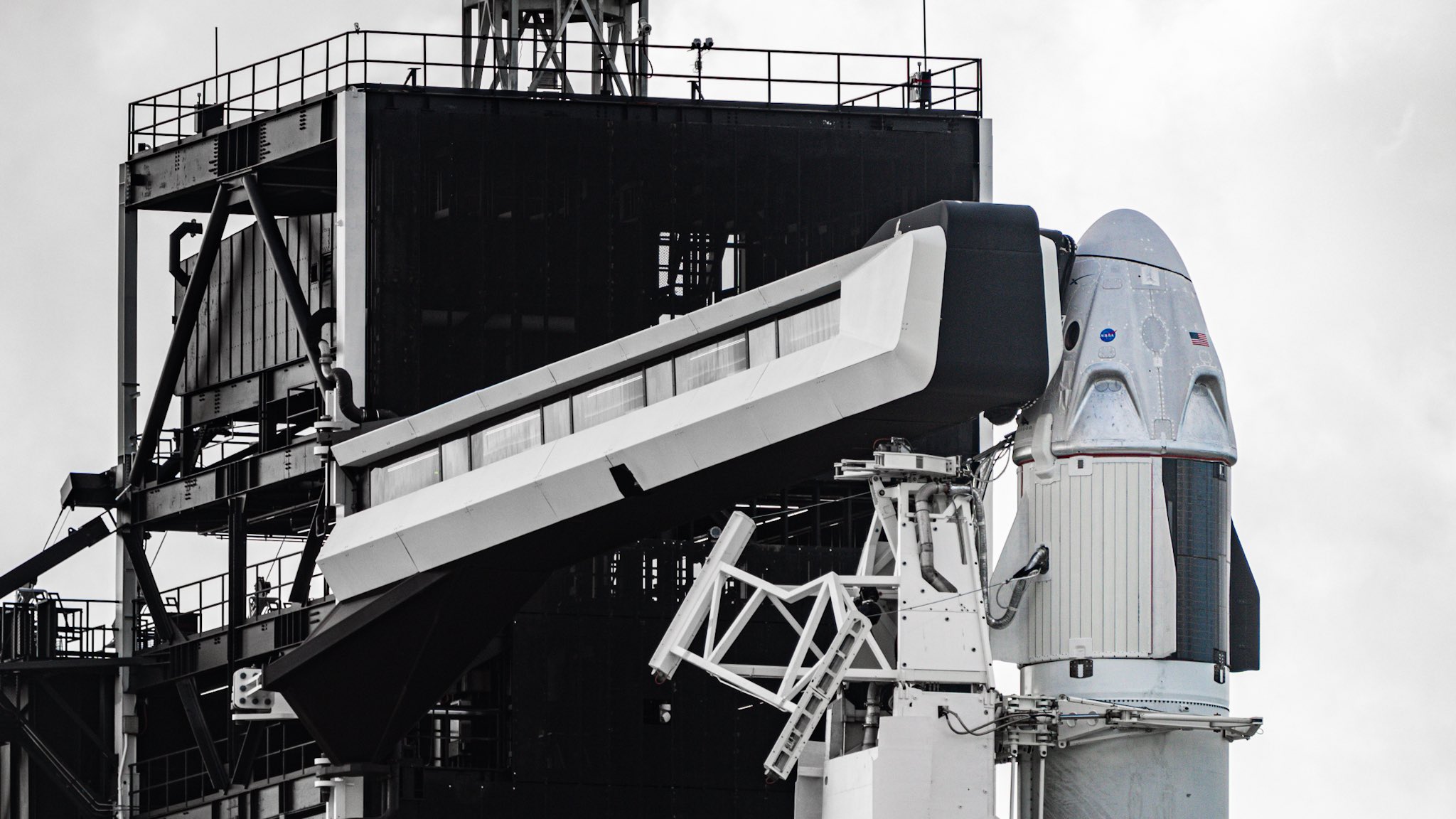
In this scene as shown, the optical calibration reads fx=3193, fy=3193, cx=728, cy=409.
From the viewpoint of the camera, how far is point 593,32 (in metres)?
66.4

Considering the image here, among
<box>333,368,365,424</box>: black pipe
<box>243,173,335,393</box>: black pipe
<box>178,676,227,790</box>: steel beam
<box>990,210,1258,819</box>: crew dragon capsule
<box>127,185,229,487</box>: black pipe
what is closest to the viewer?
<box>990,210,1258,819</box>: crew dragon capsule

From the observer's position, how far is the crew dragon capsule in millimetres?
49719

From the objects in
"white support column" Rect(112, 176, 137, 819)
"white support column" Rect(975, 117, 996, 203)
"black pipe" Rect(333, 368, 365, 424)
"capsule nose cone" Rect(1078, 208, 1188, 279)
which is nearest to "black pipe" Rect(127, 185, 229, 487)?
"white support column" Rect(112, 176, 137, 819)

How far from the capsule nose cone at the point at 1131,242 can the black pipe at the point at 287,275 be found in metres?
16.9

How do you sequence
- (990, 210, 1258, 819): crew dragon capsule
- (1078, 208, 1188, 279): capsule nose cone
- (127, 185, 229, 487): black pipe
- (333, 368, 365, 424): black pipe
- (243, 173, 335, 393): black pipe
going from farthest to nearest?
(127, 185, 229, 487): black pipe < (243, 173, 335, 393): black pipe < (333, 368, 365, 424): black pipe < (1078, 208, 1188, 279): capsule nose cone < (990, 210, 1258, 819): crew dragon capsule

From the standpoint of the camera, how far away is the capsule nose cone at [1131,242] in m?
51.6

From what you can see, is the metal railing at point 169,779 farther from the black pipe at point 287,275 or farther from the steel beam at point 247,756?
the black pipe at point 287,275

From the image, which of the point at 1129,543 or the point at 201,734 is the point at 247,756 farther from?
the point at 1129,543

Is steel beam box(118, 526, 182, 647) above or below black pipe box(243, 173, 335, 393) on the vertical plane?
below

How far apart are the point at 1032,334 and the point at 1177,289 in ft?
11.8

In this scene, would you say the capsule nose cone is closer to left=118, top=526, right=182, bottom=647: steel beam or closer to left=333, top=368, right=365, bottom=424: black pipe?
left=333, top=368, right=365, bottom=424: black pipe

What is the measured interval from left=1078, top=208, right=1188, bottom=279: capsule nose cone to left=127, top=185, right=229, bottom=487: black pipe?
2157cm

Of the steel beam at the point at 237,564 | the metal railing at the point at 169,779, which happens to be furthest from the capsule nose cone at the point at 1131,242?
the metal railing at the point at 169,779

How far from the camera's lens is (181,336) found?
67562 mm
